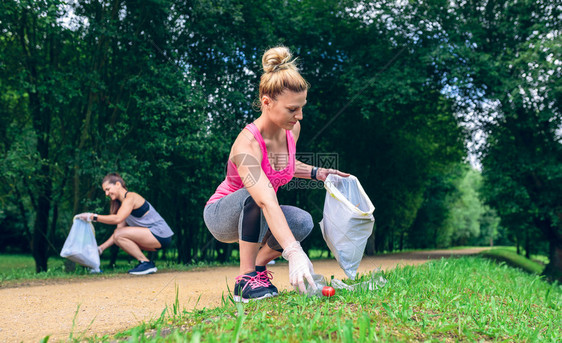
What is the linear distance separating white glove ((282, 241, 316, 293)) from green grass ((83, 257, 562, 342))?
0.15 meters

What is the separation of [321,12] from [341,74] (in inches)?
77.6

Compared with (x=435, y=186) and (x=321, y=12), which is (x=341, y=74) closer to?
(x=321, y=12)

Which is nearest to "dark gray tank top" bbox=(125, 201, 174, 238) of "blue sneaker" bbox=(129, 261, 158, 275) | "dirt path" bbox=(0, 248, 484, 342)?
"blue sneaker" bbox=(129, 261, 158, 275)

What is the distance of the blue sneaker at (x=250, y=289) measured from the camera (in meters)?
3.09

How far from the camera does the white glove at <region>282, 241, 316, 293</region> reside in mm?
2590

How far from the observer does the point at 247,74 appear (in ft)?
36.8

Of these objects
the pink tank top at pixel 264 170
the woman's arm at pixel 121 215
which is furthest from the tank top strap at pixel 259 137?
the woman's arm at pixel 121 215

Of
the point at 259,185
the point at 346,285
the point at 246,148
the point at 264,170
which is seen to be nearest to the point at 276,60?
the point at 246,148

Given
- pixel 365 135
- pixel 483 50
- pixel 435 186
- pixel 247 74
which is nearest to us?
pixel 247 74

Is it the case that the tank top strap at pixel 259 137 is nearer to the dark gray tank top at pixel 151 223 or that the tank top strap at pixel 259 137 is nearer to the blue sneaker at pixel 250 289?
the blue sneaker at pixel 250 289

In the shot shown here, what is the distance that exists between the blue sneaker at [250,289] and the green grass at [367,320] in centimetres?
12

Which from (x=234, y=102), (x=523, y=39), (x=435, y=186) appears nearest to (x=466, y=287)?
(x=234, y=102)

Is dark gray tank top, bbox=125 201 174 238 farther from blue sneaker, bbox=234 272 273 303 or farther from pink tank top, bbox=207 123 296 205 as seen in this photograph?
blue sneaker, bbox=234 272 273 303

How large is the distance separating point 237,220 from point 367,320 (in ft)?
4.79
